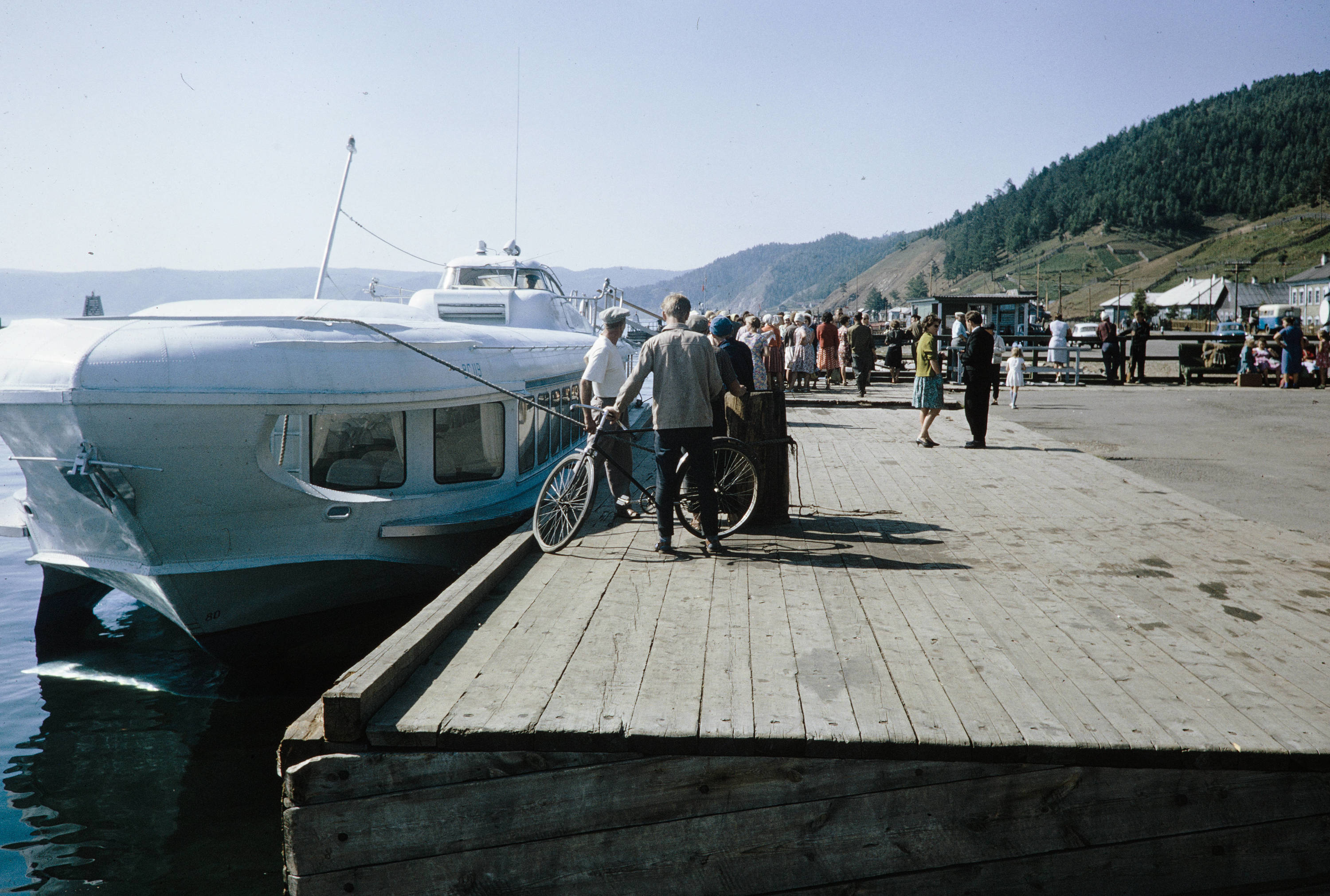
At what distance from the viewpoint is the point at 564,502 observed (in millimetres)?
7352

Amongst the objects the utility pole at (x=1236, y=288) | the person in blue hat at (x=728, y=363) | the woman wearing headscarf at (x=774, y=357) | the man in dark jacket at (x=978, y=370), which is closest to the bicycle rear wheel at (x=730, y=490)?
the person in blue hat at (x=728, y=363)

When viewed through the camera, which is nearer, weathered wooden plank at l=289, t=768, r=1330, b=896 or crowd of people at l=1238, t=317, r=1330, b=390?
weathered wooden plank at l=289, t=768, r=1330, b=896

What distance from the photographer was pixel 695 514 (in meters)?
7.60

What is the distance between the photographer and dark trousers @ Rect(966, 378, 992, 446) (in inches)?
508

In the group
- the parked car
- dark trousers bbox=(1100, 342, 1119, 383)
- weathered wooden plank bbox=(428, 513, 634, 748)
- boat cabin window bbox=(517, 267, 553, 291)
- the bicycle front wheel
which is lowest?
weathered wooden plank bbox=(428, 513, 634, 748)

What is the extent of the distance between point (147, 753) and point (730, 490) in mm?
5259

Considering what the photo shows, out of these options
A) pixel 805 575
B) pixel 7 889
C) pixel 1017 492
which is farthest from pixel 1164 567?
pixel 7 889

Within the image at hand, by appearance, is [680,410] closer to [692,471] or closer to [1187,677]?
[692,471]

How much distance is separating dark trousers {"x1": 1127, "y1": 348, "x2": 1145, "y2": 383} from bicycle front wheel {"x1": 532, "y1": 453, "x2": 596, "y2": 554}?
2482 cm

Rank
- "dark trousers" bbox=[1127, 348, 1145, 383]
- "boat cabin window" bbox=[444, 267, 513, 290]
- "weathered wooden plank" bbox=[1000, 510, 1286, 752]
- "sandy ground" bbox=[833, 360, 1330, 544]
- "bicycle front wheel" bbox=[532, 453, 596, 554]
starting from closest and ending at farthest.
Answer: "weathered wooden plank" bbox=[1000, 510, 1286, 752]
"bicycle front wheel" bbox=[532, 453, 596, 554]
"sandy ground" bbox=[833, 360, 1330, 544]
"boat cabin window" bbox=[444, 267, 513, 290]
"dark trousers" bbox=[1127, 348, 1145, 383]

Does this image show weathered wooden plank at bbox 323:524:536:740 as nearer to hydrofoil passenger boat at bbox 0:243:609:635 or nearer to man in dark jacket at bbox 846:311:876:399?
hydrofoil passenger boat at bbox 0:243:609:635

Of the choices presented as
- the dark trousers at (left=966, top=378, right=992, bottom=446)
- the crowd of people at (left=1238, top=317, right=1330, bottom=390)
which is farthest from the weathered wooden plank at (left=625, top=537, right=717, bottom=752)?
the crowd of people at (left=1238, top=317, right=1330, bottom=390)

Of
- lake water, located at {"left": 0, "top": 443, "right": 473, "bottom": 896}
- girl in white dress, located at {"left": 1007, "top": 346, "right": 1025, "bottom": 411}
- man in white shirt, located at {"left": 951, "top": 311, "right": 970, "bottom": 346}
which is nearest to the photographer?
lake water, located at {"left": 0, "top": 443, "right": 473, "bottom": 896}

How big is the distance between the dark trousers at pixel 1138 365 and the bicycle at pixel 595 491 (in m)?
24.0
